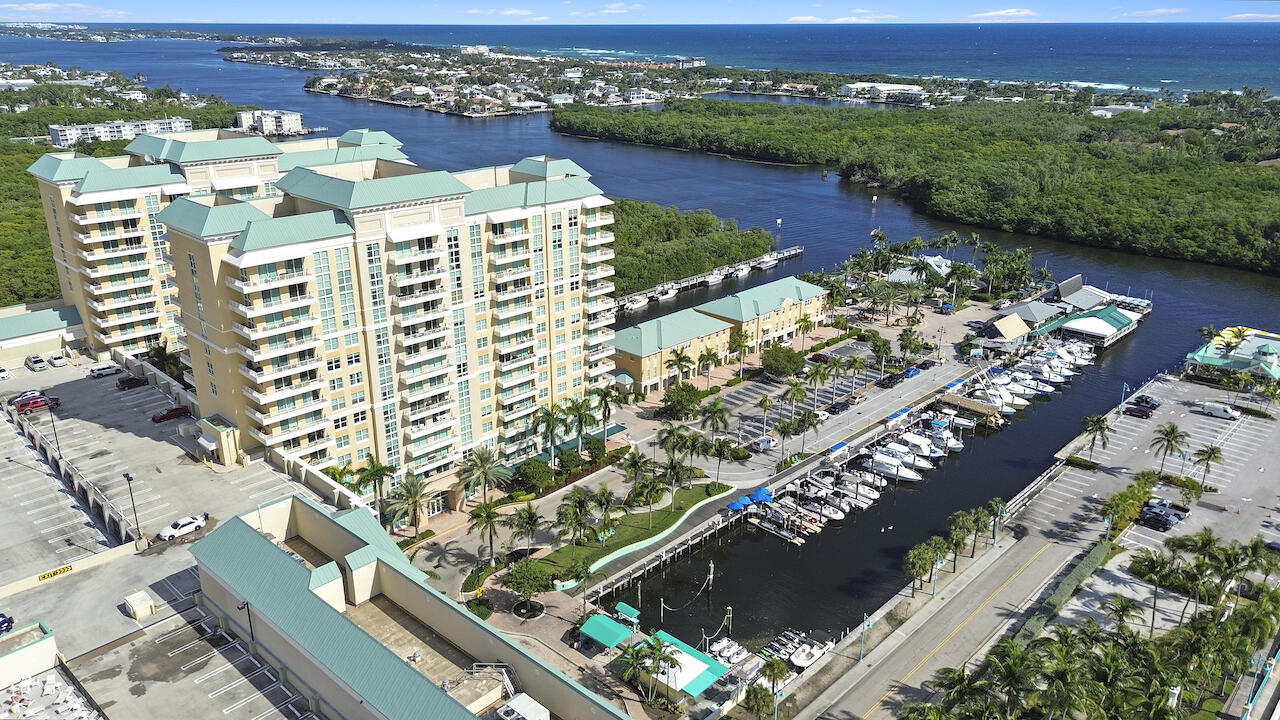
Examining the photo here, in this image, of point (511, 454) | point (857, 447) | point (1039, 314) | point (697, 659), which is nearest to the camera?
point (697, 659)

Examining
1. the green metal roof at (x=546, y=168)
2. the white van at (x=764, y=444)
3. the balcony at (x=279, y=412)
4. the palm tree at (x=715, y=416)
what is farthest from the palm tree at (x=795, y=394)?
the balcony at (x=279, y=412)

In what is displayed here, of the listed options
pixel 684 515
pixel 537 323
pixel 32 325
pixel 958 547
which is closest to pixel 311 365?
pixel 537 323

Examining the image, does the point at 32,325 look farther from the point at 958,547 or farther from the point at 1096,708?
the point at 1096,708

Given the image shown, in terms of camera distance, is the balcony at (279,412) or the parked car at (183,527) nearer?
the parked car at (183,527)

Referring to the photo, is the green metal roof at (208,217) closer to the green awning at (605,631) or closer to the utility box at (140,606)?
the utility box at (140,606)

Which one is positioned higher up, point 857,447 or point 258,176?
point 258,176

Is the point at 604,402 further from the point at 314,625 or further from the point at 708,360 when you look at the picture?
the point at 314,625

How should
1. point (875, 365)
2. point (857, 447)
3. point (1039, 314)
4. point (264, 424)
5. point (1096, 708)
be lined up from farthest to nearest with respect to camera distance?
1. point (1039, 314)
2. point (875, 365)
3. point (857, 447)
4. point (264, 424)
5. point (1096, 708)
